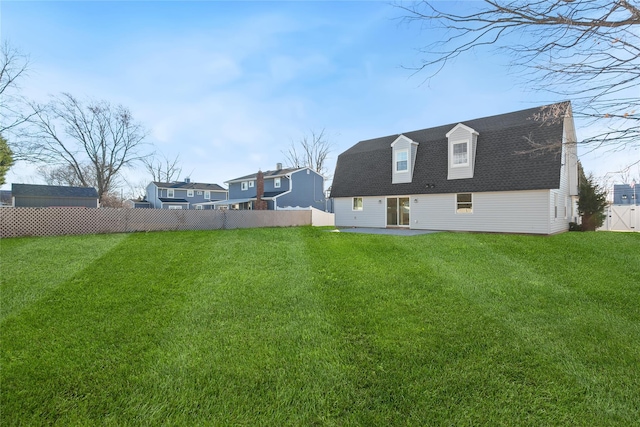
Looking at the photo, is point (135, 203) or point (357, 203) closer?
point (357, 203)

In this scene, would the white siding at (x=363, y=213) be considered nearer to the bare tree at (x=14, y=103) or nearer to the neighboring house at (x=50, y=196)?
the bare tree at (x=14, y=103)

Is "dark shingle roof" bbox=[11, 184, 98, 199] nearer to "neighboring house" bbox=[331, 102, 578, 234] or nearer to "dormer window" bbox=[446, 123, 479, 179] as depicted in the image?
"neighboring house" bbox=[331, 102, 578, 234]

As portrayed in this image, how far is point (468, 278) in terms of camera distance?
554 cm

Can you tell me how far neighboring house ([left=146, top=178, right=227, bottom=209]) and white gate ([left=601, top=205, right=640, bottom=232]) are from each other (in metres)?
36.7

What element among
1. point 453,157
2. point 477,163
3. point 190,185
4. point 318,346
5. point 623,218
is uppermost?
point 190,185

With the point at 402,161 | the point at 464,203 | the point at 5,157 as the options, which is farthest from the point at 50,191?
the point at 464,203

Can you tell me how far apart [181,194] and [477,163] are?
3599 centimetres

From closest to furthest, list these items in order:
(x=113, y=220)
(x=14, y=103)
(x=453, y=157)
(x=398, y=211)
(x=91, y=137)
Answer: (x=113, y=220) → (x=453, y=157) → (x=398, y=211) → (x=14, y=103) → (x=91, y=137)

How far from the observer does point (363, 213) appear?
18.4 m

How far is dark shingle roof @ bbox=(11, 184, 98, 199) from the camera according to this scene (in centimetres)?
2616

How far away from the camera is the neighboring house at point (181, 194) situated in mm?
37825

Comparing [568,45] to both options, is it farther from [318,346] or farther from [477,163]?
[477,163]

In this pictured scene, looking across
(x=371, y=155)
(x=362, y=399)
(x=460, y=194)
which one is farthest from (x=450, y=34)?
(x=371, y=155)

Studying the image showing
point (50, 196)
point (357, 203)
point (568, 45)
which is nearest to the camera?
point (568, 45)
